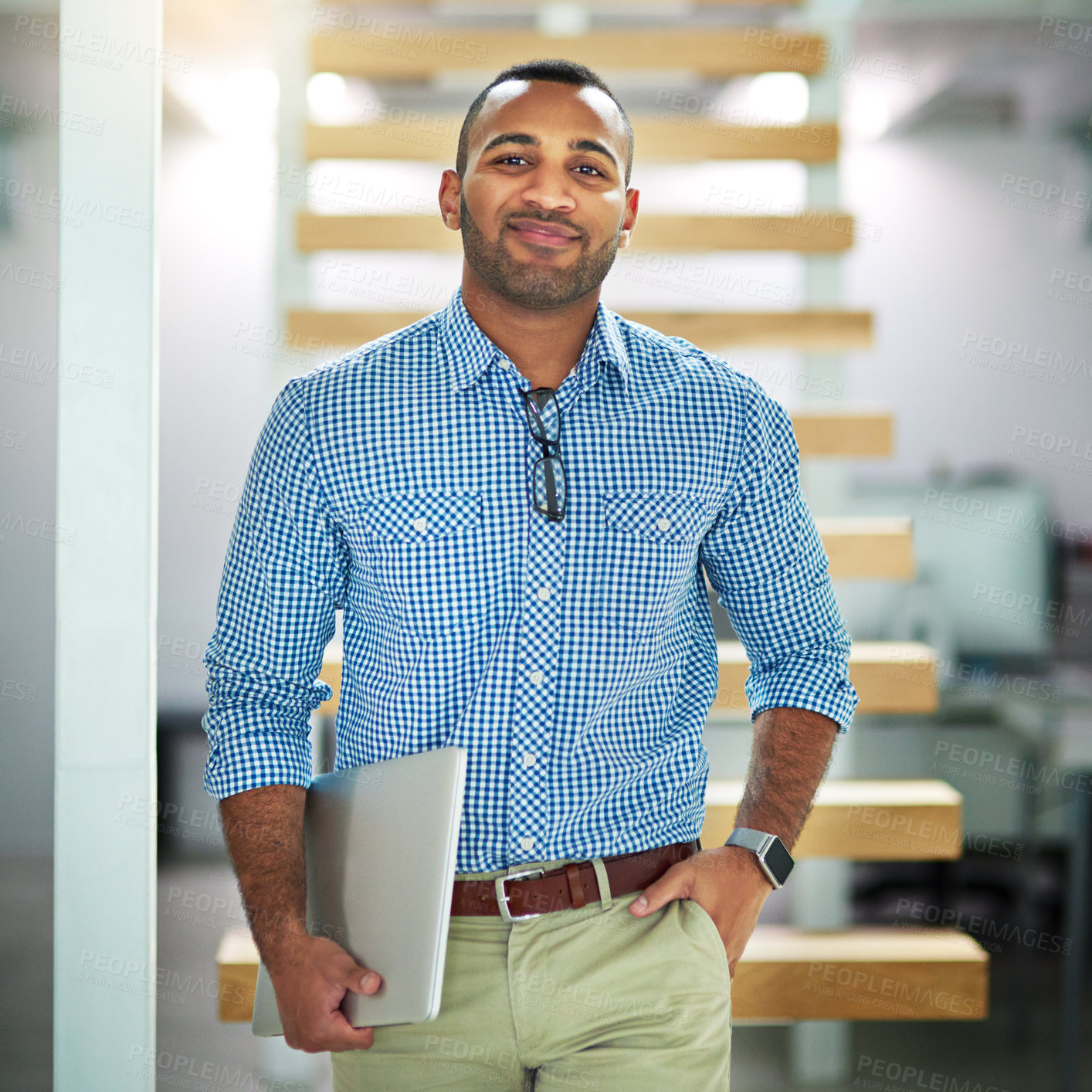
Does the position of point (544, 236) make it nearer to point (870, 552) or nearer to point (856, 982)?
point (870, 552)

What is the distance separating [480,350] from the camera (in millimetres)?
1339

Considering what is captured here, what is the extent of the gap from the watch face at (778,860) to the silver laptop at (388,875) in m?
0.39

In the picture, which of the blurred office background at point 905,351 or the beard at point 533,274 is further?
the blurred office background at point 905,351

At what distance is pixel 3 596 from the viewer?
2.36 metres

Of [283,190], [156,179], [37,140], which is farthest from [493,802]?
[37,140]

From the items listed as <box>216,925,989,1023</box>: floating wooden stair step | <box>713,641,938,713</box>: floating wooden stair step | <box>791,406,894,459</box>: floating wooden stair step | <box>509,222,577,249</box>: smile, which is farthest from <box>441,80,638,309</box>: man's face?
<box>216,925,989,1023</box>: floating wooden stair step

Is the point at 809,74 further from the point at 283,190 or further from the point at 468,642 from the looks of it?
the point at 468,642

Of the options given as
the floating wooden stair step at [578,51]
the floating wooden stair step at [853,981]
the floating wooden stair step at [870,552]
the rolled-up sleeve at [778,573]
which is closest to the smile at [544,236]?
the rolled-up sleeve at [778,573]

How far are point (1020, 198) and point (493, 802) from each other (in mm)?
3025

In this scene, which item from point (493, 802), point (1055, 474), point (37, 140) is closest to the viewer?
point (493, 802)

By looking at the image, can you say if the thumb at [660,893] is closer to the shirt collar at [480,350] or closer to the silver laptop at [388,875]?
the silver laptop at [388,875]

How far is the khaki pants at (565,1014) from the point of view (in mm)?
1228

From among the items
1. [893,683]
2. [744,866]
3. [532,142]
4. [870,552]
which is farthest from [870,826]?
[532,142]

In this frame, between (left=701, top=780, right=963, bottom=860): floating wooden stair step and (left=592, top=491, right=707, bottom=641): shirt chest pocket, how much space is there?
2.82 feet
